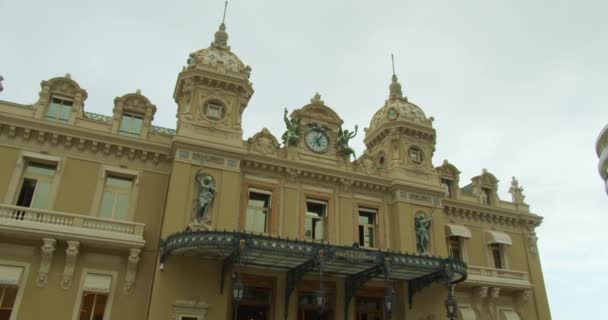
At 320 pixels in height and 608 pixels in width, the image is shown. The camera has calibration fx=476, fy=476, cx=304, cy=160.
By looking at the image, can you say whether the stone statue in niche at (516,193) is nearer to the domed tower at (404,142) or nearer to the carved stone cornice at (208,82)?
the domed tower at (404,142)

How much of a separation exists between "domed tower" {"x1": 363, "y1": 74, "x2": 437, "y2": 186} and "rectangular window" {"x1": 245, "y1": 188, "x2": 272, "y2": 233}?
7.30m

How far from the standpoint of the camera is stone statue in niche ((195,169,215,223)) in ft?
67.9

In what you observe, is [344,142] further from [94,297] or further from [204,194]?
[94,297]

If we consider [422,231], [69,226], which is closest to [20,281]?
[69,226]

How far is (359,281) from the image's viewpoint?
2178 cm

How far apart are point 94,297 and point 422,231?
15.7 metres

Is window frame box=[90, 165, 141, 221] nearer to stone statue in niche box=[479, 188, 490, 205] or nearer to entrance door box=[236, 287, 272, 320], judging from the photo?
entrance door box=[236, 287, 272, 320]

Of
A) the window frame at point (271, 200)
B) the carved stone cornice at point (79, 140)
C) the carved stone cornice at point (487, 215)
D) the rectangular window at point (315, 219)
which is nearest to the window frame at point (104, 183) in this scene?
the carved stone cornice at point (79, 140)

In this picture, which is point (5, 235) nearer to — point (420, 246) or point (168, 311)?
point (168, 311)

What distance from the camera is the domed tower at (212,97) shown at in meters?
22.5

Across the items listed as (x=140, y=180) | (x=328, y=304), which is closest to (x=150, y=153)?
(x=140, y=180)

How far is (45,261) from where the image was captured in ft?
60.4

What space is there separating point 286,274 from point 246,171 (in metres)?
5.25

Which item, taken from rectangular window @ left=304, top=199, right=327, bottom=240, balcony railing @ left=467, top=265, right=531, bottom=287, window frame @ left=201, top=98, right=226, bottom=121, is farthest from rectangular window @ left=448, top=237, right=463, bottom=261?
window frame @ left=201, top=98, right=226, bottom=121
